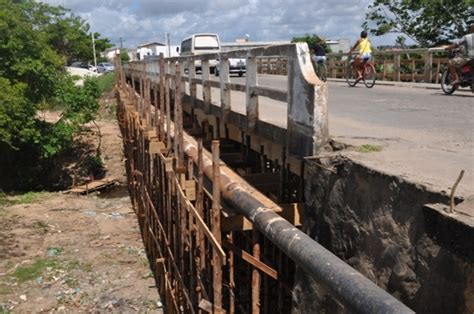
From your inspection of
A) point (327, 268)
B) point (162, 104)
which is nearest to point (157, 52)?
point (162, 104)

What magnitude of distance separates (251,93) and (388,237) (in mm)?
3344

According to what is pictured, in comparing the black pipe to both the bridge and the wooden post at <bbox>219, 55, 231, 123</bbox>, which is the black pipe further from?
the wooden post at <bbox>219, 55, 231, 123</bbox>

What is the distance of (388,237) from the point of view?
3168mm

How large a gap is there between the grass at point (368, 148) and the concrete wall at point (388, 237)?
0.42 m

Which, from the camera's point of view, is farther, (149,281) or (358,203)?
(149,281)

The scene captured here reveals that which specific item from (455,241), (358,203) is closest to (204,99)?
(358,203)

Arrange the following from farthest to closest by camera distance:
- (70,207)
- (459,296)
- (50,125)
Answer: (50,125) < (70,207) < (459,296)

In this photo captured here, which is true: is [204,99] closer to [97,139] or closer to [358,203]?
[358,203]

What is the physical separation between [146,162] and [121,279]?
8.98 ft

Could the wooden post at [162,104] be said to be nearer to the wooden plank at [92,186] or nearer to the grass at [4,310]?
the grass at [4,310]

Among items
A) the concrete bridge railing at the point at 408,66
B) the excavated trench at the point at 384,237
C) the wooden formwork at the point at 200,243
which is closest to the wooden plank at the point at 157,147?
the wooden formwork at the point at 200,243

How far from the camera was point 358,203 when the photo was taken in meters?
3.54

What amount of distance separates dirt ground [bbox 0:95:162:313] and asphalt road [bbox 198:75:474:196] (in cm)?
569

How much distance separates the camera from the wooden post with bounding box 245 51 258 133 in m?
6.00
